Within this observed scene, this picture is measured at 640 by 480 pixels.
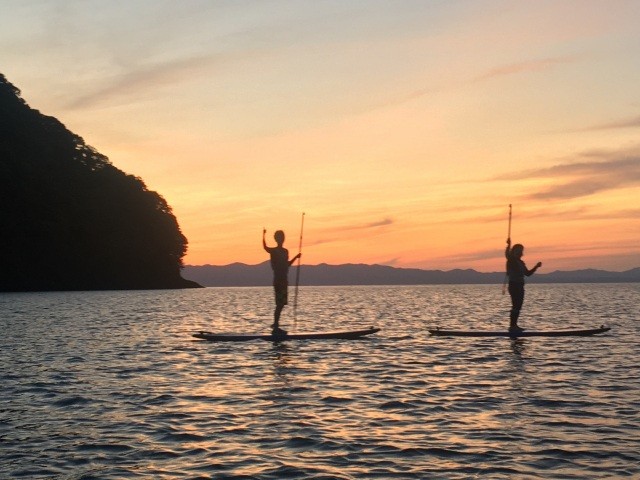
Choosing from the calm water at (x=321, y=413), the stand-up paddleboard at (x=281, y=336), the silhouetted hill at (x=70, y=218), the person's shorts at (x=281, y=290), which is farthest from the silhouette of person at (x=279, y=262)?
the silhouetted hill at (x=70, y=218)

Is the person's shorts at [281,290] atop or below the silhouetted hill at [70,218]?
below

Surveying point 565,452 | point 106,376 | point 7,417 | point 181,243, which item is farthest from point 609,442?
point 181,243

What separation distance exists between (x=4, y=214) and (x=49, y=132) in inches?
1435

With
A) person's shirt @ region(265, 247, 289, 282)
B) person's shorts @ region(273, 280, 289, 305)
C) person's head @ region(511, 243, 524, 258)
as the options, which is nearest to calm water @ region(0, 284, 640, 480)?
person's shorts @ region(273, 280, 289, 305)

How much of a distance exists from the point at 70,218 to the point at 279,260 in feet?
385

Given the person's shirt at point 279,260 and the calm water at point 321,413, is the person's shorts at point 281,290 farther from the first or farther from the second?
the calm water at point 321,413

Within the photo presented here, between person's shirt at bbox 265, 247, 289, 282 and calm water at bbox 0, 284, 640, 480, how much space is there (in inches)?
107

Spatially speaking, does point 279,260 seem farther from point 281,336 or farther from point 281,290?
point 281,336

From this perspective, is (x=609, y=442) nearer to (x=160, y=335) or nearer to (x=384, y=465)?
(x=384, y=465)

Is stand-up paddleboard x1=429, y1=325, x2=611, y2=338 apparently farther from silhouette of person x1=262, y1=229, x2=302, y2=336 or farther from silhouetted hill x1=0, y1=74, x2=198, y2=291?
silhouetted hill x1=0, y1=74, x2=198, y2=291

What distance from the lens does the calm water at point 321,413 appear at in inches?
414

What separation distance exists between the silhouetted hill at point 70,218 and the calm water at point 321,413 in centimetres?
10697

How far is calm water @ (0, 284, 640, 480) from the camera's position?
10523 millimetres

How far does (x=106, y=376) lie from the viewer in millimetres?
20156
